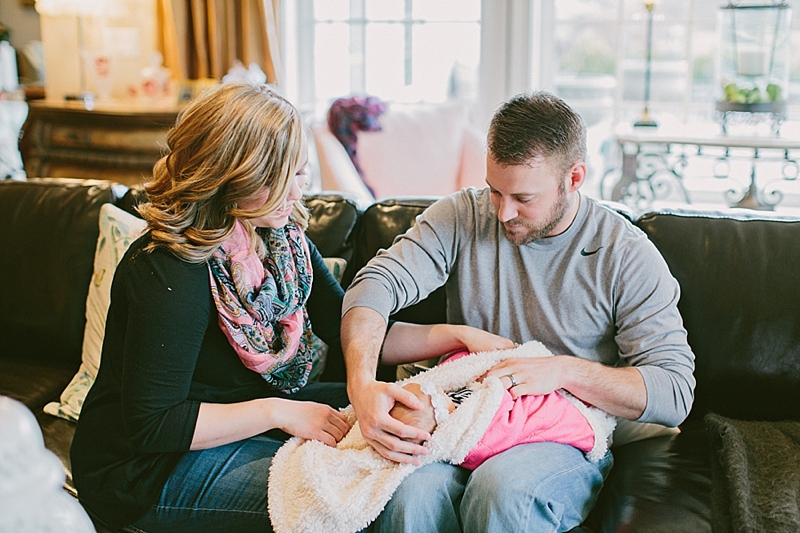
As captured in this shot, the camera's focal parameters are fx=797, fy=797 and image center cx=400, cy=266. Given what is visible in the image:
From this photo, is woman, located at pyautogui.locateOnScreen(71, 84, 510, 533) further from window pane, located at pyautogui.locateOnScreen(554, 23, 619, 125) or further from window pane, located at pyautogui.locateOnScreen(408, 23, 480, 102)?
window pane, located at pyautogui.locateOnScreen(408, 23, 480, 102)

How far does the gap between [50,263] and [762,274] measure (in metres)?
1.85

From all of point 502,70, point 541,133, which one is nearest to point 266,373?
point 541,133

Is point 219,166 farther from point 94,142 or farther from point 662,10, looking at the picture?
point 662,10

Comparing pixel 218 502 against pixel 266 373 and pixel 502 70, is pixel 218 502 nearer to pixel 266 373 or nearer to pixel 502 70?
pixel 266 373

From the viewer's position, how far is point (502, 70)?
4309 millimetres

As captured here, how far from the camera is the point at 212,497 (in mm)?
1478

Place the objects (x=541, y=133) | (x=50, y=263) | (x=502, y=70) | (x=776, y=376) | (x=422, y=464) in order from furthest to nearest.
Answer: (x=502, y=70) → (x=50, y=263) → (x=776, y=376) → (x=541, y=133) → (x=422, y=464)

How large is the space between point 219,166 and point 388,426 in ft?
1.80

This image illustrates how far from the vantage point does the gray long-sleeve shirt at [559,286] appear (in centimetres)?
160

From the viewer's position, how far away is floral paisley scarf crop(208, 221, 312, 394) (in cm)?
149

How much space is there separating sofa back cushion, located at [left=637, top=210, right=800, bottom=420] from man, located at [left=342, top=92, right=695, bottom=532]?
0.16 metres

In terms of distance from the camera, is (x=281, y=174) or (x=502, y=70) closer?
(x=281, y=174)

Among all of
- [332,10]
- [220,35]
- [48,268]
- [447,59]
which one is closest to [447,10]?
[447,59]

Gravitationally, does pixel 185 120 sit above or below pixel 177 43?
below
